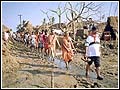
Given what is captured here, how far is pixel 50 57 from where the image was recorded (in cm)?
1263

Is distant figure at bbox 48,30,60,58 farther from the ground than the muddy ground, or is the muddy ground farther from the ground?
distant figure at bbox 48,30,60,58

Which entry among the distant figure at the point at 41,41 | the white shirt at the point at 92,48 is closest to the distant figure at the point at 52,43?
the distant figure at the point at 41,41

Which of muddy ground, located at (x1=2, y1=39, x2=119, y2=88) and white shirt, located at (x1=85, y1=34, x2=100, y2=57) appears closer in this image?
muddy ground, located at (x1=2, y1=39, x2=119, y2=88)

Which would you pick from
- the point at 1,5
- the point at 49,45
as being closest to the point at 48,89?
Result: the point at 1,5

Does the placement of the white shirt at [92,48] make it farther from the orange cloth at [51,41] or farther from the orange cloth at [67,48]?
the orange cloth at [51,41]

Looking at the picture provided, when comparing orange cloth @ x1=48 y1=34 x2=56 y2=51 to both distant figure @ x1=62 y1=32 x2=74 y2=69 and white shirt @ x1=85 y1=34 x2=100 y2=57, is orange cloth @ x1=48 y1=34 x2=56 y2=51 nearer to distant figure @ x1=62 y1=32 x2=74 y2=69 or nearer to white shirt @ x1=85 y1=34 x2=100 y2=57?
distant figure @ x1=62 y1=32 x2=74 y2=69

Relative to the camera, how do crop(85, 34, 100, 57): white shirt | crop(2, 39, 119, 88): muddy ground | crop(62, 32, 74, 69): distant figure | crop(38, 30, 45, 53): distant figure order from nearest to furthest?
crop(2, 39, 119, 88): muddy ground < crop(85, 34, 100, 57): white shirt < crop(62, 32, 74, 69): distant figure < crop(38, 30, 45, 53): distant figure

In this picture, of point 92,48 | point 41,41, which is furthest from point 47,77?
point 41,41

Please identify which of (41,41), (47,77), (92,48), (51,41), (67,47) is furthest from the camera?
(41,41)

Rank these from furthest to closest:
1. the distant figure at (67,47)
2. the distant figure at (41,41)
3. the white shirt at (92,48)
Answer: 1. the distant figure at (41,41)
2. the distant figure at (67,47)
3. the white shirt at (92,48)

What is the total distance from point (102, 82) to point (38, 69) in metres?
2.24

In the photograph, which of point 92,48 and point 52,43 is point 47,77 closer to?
point 92,48

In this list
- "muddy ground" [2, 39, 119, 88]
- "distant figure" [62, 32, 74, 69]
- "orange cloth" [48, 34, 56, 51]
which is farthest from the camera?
"orange cloth" [48, 34, 56, 51]

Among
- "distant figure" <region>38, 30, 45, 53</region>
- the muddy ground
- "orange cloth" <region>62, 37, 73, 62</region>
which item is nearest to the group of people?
"orange cloth" <region>62, 37, 73, 62</region>
